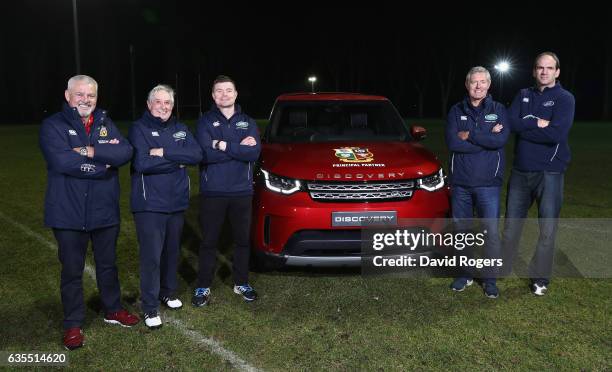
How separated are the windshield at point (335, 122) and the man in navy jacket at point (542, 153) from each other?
1.28m

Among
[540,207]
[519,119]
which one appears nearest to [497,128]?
[519,119]

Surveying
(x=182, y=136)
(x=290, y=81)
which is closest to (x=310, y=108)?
(x=182, y=136)

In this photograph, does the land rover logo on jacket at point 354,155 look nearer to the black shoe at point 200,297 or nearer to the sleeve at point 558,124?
the sleeve at point 558,124

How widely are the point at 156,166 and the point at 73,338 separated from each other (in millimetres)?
1194

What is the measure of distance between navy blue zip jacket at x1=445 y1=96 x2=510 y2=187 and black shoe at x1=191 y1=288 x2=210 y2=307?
7.04ft

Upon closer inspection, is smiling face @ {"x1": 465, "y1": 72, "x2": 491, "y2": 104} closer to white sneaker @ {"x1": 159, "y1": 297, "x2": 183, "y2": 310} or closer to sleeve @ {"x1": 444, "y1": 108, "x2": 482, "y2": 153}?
sleeve @ {"x1": 444, "y1": 108, "x2": 482, "y2": 153}

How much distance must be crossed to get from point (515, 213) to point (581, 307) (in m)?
0.86

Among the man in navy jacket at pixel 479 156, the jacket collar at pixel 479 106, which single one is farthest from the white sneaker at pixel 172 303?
the jacket collar at pixel 479 106

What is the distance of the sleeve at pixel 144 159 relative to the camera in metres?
3.89

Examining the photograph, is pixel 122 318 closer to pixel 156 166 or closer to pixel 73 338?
pixel 73 338

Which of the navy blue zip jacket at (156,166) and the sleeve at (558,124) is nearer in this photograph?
the navy blue zip jacket at (156,166)

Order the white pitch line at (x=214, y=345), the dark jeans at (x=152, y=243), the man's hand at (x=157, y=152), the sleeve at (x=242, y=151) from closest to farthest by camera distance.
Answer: the white pitch line at (x=214, y=345) → the man's hand at (x=157, y=152) → the dark jeans at (x=152, y=243) → the sleeve at (x=242, y=151)

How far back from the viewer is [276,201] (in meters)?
4.60

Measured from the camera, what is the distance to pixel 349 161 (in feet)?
15.6
